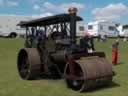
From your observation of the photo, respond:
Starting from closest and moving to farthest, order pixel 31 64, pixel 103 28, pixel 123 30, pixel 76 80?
pixel 76 80 → pixel 31 64 → pixel 103 28 → pixel 123 30

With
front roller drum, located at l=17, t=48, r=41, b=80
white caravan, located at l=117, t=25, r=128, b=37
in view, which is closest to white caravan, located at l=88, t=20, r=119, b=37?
white caravan, located at l=117, t=25, r=128, b=37

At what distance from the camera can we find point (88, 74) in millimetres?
8992

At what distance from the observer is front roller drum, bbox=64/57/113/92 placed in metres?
9.05

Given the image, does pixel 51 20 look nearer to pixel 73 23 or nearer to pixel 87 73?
pixel 73 23

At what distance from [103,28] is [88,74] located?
1540 inches

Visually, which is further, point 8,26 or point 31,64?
point 8,26

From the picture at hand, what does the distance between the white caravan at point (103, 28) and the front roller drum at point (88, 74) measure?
37.0 meters

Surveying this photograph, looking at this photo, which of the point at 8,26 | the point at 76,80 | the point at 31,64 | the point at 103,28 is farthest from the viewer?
the point at 103,28

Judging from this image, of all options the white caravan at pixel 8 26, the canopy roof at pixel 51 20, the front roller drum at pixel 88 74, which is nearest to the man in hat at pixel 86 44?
the front roller drum at pixel 88 74

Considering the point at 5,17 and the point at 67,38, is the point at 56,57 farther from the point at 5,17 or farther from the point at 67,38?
the point at 5,17

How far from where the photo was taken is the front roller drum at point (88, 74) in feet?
29.7

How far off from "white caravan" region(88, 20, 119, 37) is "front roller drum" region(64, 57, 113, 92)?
37.0 metres

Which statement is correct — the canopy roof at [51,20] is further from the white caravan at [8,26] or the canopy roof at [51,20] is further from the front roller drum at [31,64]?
the white caravan at [8,26]

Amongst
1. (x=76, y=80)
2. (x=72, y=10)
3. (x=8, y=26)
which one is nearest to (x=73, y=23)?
(x=72, y=10)
